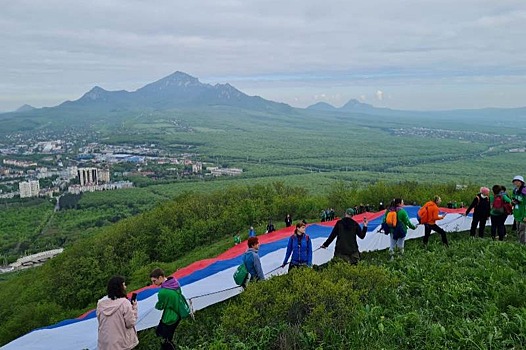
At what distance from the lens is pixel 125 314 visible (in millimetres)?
4613

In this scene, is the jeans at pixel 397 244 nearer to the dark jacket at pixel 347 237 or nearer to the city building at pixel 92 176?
the dark jacket at pixel 347 237

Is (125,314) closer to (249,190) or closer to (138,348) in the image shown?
(138,348)

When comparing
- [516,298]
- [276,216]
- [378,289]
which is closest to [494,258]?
[516,298]

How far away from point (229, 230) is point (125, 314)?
775 inches

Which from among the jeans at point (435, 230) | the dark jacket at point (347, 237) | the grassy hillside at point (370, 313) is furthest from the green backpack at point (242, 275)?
the jeans at point (435, 230)

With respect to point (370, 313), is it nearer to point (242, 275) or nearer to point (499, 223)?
point (242, 275)

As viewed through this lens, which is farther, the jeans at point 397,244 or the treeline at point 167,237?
the treeline at point 167,237

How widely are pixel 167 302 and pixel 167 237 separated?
19.1 metres

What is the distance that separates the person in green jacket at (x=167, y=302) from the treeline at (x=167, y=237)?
13.0 meters

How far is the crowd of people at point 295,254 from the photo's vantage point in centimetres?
463

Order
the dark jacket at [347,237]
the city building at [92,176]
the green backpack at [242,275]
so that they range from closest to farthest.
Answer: the green backpack at [242,275]
the dark jacket at [347,237]
the city building at [92,176]

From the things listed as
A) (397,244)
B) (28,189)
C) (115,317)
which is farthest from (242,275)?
(28,189)

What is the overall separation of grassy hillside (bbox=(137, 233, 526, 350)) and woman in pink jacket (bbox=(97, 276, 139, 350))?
903 mm

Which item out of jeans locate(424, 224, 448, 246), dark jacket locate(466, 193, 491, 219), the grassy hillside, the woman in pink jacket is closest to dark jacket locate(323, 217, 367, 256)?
the grassy hillside
